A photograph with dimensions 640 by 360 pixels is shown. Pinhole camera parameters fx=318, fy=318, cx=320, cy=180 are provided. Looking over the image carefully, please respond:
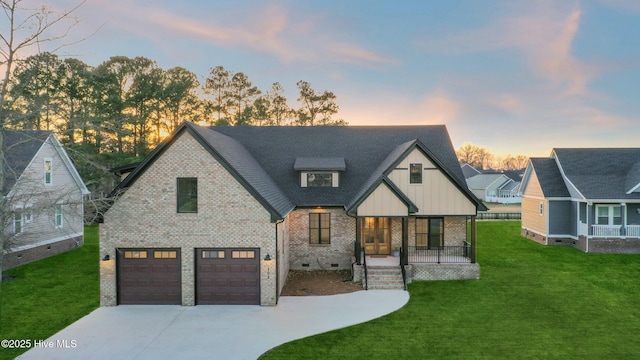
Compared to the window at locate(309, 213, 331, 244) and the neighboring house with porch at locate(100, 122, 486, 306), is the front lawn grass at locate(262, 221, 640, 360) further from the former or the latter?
the window at locate(309, 213, 331, 244)

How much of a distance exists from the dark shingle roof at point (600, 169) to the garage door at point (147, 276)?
86.5 ft

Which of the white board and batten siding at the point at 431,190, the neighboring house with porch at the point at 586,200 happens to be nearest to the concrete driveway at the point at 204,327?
the white board and batten siding at the point at 431,190

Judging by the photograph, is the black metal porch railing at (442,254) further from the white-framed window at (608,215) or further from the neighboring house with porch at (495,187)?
the neighboring house with porch at (495,187)

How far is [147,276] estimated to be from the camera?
12.5 m

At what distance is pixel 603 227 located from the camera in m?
21.9

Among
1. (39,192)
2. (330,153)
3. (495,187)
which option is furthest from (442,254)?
(495,187)

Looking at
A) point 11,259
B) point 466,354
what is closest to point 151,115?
point 11,259

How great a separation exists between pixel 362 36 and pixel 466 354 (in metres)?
21.6

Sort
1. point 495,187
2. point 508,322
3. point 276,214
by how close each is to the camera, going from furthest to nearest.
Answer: point 495,187, point 276,214, point 508,322

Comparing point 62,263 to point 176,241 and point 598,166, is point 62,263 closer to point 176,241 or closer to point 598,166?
point 176,241

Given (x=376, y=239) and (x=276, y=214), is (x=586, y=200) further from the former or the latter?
(x=276, y=214)

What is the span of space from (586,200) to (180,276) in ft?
84.6

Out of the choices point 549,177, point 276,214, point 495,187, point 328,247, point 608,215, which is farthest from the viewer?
point 495,187

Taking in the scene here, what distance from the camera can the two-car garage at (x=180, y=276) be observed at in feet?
40.7
